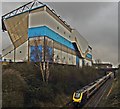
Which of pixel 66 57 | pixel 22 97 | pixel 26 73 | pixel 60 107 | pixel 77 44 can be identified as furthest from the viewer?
pixel 77 44

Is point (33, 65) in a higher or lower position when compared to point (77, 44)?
lower

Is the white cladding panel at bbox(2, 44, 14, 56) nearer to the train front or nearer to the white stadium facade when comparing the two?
the white stadium facade

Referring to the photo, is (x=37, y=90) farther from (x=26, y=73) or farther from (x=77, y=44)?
(x=77, y=44)

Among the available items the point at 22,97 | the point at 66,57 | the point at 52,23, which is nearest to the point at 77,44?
the point at 66,57

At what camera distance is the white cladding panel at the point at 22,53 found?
3609 centimetres

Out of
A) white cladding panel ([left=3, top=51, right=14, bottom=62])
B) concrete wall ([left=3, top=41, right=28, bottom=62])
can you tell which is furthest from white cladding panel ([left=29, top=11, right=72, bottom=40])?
white cladding panel ([left=3, top=51, right=14, bottom=62])

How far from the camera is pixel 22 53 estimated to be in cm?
3684

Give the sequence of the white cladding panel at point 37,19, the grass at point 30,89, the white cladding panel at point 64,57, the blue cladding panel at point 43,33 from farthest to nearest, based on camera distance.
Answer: the white cladding panel at point 64,57 < the white cladding panel at point 37,19 < the blue cladding panel at point 43,33 < the grass at point 30,89

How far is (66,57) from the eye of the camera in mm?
45906

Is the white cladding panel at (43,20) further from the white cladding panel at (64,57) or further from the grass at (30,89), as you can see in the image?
the grass at (30,89)

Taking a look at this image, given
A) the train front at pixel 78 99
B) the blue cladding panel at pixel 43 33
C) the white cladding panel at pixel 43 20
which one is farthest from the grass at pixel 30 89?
the white cladding panel at pixel 43 20

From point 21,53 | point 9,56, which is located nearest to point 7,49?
point 9,56

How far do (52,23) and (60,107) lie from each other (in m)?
21.4

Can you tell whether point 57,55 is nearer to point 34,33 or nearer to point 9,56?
point 34,33
